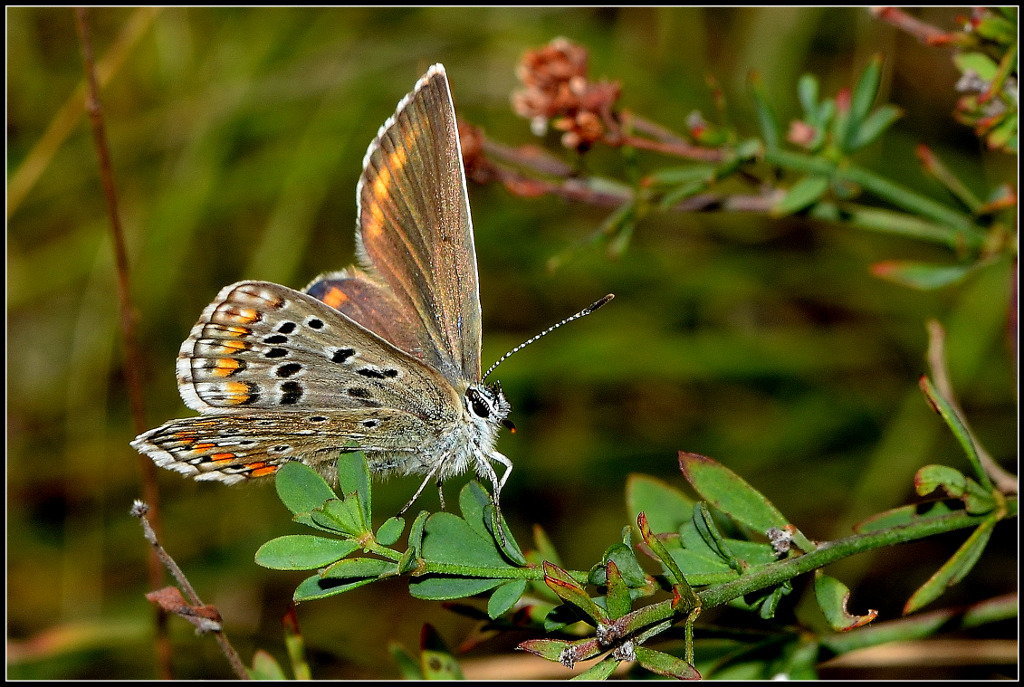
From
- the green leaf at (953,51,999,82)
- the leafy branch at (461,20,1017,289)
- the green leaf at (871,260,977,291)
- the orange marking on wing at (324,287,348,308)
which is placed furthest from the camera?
the orange marking on wing at (324,287,348,308)

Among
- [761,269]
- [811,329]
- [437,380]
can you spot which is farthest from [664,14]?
[437,380]

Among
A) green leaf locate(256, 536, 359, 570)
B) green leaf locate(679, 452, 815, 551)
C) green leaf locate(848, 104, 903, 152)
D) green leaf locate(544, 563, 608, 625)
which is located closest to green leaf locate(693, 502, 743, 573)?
green leaf locate(679, 452, 815, 551)

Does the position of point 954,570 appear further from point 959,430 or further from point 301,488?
point 301,488

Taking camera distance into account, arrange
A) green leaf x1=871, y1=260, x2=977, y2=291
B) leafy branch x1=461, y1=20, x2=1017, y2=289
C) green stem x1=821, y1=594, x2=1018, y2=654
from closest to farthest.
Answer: green stem x1=821, y1=594, x2=1018, y2=654 → leafy branch x1=461, y1=20, x2=1017, y2=289 → green leaf x1=871, y1=260, x2=977, y2=291

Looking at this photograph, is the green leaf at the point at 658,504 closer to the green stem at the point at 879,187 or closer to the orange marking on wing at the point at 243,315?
the green stem at the point at 879,187

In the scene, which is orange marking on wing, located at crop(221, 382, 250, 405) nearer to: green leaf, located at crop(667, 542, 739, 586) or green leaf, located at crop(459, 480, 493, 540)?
green leaf, located at crop(459, 480, 493, 540)

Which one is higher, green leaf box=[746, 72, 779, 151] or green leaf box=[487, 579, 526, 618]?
green leaf box=[746, 72, 779, 151]

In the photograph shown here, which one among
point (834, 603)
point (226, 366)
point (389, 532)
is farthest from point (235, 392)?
point (834, 603)

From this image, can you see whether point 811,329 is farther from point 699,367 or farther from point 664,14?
point 664,14
